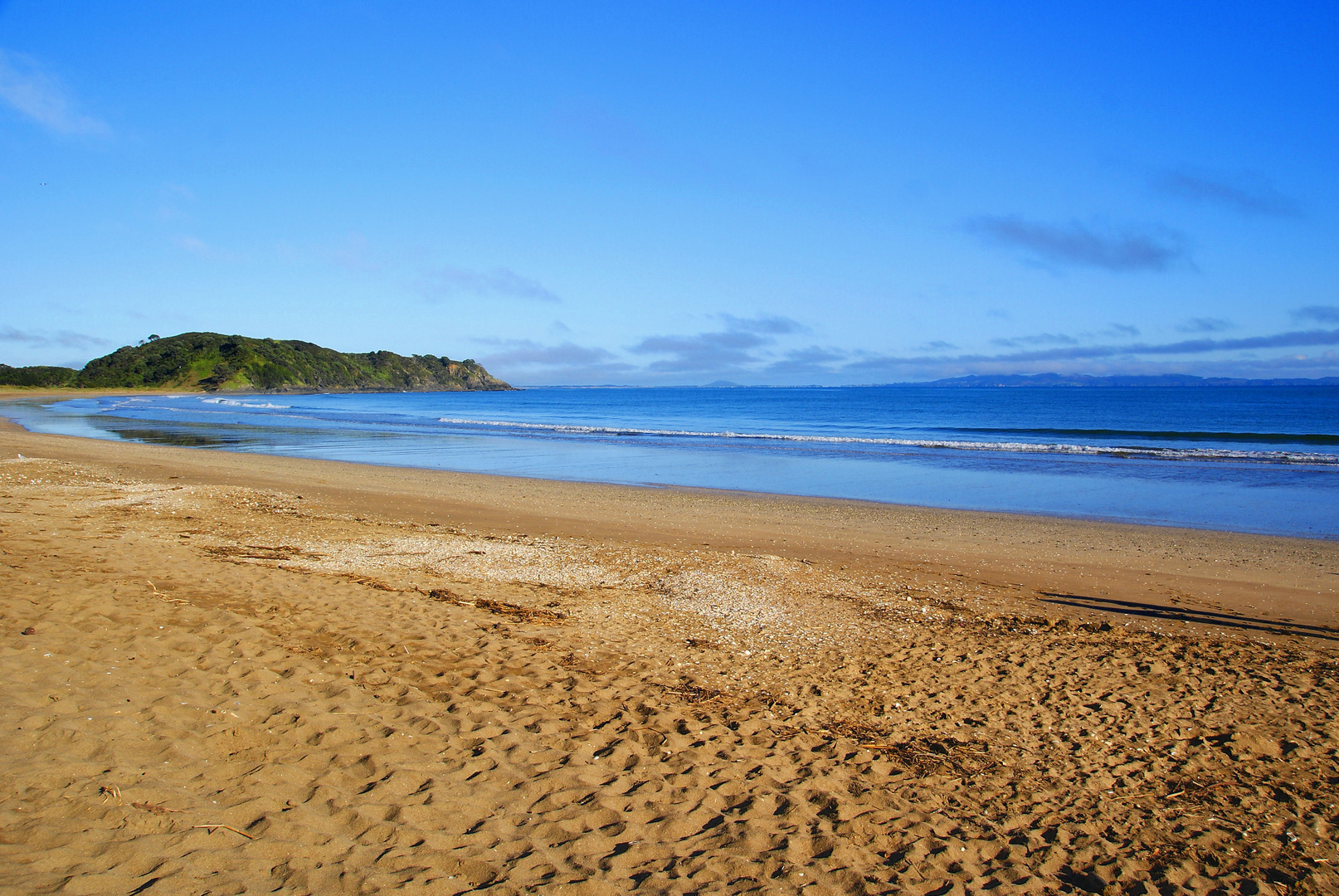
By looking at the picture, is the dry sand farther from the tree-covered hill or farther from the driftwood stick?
the tree-covered hill

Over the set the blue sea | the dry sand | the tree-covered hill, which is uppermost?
the tree-covered hill

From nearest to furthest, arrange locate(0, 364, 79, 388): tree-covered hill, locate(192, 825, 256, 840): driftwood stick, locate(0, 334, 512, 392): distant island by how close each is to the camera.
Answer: locate(192, 825, 256, 840): driftwood stick, locate(0, 364, 79, 388): tree-covered hill, locate(0, 334, 512, 392): distant island

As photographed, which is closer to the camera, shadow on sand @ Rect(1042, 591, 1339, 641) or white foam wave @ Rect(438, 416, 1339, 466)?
shadow on sand @ Rect(1042, 591, 1339, 641)

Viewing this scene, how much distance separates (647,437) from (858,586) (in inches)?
1224

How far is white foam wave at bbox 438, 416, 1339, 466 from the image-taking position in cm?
2847

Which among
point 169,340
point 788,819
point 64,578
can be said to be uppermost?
point 169,340

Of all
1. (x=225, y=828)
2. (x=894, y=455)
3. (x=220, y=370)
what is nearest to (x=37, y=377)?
(x=220, y=370)

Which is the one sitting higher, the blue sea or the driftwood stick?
the blue sea

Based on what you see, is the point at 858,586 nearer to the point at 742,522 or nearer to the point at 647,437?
the point at 742,522

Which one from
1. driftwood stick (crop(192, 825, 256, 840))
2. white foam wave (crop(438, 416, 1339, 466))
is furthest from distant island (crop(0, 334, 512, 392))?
driftwood stick (crop(192, 825, 256, 840))

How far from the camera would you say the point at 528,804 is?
415cm

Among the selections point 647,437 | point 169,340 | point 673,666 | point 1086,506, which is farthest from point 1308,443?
point 169,340

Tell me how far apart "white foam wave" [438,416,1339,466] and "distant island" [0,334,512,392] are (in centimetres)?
10468

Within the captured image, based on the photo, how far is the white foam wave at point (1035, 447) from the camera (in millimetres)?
28469
